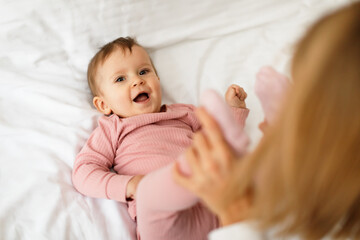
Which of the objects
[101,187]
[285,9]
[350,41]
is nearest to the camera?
[350,41]

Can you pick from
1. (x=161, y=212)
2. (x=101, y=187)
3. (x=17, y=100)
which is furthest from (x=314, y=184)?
(x=17, y=100)

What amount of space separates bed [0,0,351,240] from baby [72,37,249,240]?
5 cm

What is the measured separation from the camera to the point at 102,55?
1.11 meters

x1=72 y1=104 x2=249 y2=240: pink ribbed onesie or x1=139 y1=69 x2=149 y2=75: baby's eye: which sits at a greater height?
x1=139 y1=69 x2=149 y2=75: baby's eye

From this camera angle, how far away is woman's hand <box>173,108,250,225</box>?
55 cm

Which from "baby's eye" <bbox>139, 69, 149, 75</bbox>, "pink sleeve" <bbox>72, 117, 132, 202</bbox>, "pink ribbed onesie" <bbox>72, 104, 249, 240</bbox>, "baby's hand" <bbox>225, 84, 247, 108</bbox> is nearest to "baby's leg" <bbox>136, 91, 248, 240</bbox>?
"pink ribbed onesie" <bbox>72, 104, 249, 240</bbox>

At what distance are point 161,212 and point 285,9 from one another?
94 centimetres

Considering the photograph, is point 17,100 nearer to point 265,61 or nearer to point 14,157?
point 14,157

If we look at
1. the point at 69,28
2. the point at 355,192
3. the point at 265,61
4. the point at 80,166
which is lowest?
the point at 355,192

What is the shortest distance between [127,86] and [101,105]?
12 cm

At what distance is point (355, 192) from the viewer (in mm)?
529

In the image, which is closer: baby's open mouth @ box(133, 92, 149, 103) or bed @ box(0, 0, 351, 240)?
bed @ box(0, 0, 351, 240)

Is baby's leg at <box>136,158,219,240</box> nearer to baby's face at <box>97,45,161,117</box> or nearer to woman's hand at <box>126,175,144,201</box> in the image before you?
woman's hand at <box>126,175,144,201</box>

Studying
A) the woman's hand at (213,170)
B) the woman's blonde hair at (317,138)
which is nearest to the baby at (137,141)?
the woman's hand at (213,170)
